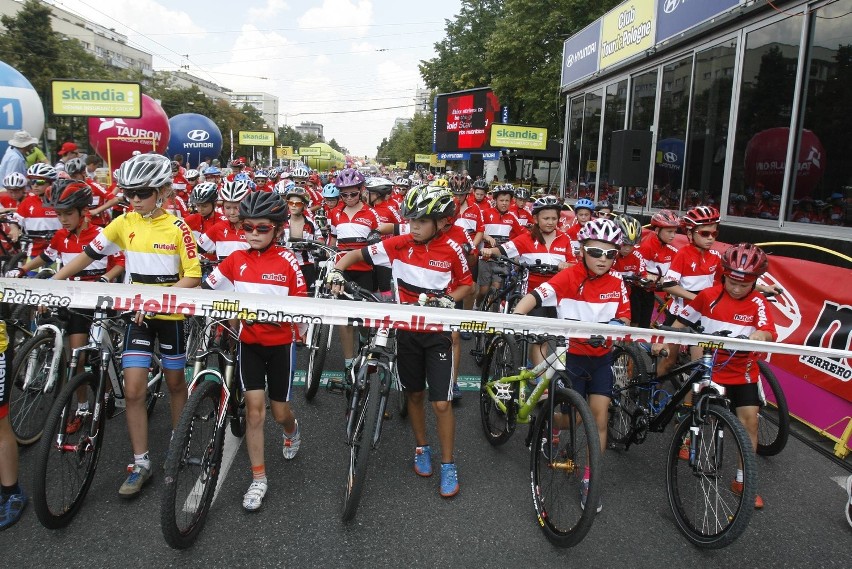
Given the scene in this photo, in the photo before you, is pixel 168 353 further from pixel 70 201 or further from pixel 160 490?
pixel 70 201

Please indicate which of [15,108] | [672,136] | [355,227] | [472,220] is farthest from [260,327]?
[15,108]

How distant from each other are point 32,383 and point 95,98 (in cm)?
1204

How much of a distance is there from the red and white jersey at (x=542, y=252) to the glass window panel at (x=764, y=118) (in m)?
4.97

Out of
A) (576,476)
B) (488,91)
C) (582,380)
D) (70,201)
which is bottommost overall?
(576,476)

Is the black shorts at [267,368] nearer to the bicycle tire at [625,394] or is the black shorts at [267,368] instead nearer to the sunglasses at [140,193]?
the sunglasses at [140,193]

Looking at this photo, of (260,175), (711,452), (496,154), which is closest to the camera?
(711,452)

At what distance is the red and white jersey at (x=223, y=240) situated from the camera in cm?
651

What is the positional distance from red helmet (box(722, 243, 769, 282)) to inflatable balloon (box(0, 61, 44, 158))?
18790 millimetres

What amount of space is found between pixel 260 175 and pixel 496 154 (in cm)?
1909

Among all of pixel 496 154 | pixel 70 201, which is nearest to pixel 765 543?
pixel 70 201

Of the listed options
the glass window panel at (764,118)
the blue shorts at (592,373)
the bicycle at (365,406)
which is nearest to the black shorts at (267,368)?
the bicycle at (365,406)

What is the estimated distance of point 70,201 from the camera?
15.5 ft

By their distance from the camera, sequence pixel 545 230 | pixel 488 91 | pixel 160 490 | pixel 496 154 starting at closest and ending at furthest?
pixel 160 490 < pixel 545 230 < pixel 496 154 < pixel 488 91

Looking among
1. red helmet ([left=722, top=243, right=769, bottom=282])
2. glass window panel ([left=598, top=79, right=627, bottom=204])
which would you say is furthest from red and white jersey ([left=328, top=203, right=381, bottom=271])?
glass window panel ([left=598, top=79, right=627, bottom=204])
